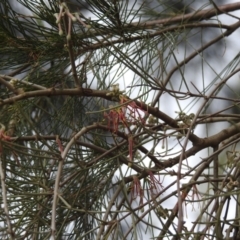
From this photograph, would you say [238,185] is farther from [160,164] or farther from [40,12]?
[40,12]

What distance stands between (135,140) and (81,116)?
350 mm

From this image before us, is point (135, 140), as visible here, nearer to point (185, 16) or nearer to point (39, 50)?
point (39, 50)

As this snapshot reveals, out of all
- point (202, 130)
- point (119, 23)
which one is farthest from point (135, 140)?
point (202, 130)

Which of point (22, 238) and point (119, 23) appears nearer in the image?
point (22, 238)

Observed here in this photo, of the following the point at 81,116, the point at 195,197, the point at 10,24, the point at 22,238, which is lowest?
the point at 22,238

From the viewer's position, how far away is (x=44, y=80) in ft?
4.74

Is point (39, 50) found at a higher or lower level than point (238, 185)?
higher

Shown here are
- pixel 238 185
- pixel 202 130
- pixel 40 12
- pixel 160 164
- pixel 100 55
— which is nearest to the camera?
pixel 238 185

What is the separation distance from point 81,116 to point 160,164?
0.33 metres

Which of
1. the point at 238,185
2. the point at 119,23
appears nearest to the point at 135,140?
the point at 238,185

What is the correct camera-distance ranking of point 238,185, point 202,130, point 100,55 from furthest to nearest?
1. point 202,130
2. point 100,55
3. point 238,185

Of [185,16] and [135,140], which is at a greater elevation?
[185,16]

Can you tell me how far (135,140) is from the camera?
117cm

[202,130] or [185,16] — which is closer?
[185,16]
